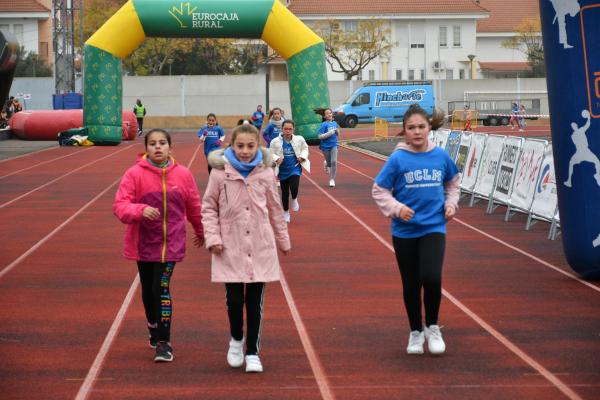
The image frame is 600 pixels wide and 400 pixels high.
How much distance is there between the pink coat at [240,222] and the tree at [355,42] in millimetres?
77309

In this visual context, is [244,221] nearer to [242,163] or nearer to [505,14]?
[242,163]

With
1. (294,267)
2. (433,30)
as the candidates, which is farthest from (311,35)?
(433,30)

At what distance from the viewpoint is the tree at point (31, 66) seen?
76.4m

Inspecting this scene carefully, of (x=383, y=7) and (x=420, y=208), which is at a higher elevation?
(x=383, y=7)

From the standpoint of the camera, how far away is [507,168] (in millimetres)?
17844

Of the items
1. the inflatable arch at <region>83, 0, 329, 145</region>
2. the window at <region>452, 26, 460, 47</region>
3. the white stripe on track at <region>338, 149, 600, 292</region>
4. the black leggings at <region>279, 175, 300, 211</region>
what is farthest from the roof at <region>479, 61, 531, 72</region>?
the black leggings at <region>279, 175, 300, 211</region>

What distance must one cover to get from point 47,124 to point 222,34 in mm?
15143

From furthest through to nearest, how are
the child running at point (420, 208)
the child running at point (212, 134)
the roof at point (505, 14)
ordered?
the roof at point (505, 14) → the child running at point (212, 134) → the child running at point (420, 208)

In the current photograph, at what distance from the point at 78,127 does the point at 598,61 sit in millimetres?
37536

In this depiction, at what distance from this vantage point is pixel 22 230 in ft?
53.2

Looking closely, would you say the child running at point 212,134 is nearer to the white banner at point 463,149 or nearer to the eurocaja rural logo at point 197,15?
the white banner at point 463,149

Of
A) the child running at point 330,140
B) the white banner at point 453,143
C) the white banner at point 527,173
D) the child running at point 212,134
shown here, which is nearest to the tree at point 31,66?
the child running at point 330,140

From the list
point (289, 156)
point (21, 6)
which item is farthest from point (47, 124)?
point (21, 6)

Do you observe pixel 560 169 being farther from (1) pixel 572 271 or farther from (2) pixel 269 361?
(2) pixel 269 361
